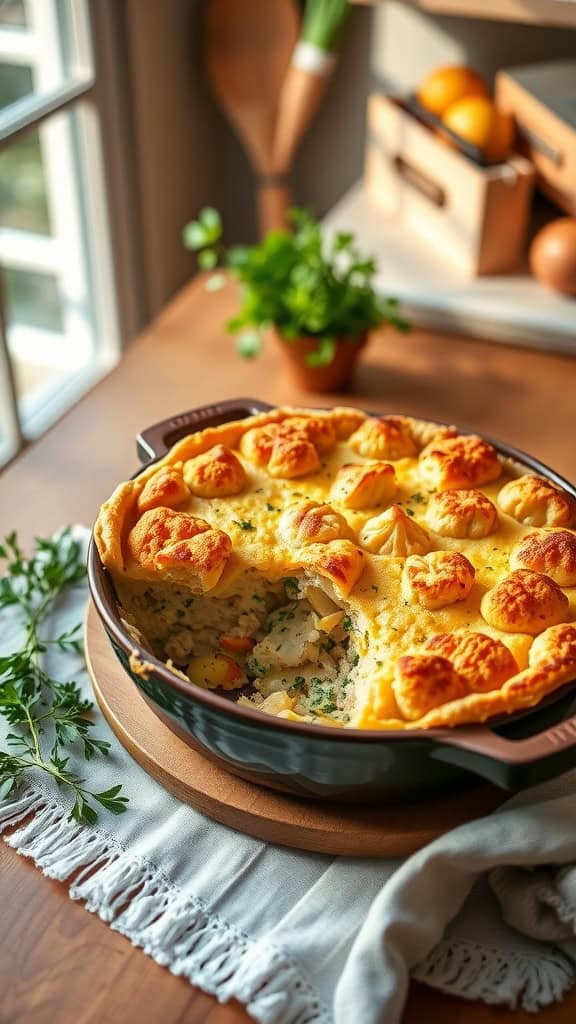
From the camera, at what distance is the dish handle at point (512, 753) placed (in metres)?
0.99

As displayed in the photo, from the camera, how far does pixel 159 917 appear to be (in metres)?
1.12

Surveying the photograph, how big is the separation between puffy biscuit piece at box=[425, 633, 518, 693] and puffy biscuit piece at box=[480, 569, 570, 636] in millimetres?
34

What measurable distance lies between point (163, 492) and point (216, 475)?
7 cm

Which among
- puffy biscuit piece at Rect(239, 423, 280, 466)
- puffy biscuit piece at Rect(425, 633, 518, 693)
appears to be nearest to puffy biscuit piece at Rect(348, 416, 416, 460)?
Answer: puffy biscuit piece at Rect(239, 423, 280, 466)

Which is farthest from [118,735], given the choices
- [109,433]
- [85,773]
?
[109,433]

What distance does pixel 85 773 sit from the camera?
1.27m

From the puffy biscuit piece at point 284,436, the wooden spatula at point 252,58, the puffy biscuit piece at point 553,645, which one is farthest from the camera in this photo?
the wooden spatula at point 252,58

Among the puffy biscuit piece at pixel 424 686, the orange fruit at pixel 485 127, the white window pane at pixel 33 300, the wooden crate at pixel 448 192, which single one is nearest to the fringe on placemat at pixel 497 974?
the puffy biscuit piece at pixel 424 686

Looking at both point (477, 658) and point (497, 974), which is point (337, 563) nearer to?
point (477, 658)

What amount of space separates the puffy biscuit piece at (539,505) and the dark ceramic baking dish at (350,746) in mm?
270

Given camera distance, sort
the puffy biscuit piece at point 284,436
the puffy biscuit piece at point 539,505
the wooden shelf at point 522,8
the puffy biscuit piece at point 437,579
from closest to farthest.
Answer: the puffy biscuit piece at point 437,579, the puffy biscuit piece at point 539,505, the puffy biscuit piece at point 284,436, the wooden shelf at point 522,8

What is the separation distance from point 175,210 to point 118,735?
1.75m

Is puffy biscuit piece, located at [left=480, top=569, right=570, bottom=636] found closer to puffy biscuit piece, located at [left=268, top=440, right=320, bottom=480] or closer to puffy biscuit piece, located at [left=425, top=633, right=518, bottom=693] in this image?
puffy biscuit piece, located at [left=425, top=633, right=518, bottom=693]

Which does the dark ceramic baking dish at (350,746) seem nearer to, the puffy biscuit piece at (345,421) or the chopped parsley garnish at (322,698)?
the chopped parsley garnish at (322,698)
